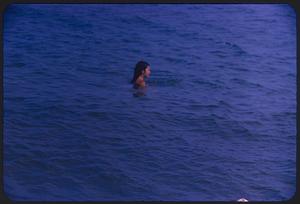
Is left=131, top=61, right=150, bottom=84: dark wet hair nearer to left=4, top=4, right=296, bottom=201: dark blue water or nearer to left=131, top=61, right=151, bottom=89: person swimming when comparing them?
left=131, top=61, right=151, bottom=89: person swimming

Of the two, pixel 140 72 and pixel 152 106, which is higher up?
pixel 140 72

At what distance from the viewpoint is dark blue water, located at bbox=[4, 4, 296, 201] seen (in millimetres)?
2846

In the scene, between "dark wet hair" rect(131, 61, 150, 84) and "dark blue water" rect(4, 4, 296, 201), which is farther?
"dark wet hair" rect(131, 61, 150, 84)

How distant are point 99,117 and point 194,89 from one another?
3.58 ft

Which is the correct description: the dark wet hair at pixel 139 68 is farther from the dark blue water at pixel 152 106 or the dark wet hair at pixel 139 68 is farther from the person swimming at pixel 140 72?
the dark blue water at pixel 152 106

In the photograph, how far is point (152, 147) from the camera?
3564 mm

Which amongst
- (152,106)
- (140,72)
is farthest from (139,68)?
(152,106)

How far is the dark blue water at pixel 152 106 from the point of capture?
112 inches

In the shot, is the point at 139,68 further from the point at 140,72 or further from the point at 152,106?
the point at 152,106

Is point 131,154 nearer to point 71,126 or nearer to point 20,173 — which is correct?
point 71,126

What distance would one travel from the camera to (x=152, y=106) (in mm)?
4211

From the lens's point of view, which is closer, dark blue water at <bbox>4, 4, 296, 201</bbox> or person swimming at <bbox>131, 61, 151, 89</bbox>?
dark blue water at <bbox>4, 4, 296, 201</bbox>

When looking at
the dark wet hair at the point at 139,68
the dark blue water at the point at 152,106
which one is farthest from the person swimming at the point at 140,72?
the dark blue water at the point at 152,106

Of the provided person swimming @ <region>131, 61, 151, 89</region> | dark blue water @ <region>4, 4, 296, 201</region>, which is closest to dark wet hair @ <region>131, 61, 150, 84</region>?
person swimming @ <region>131, 61, 151, 89</region>
